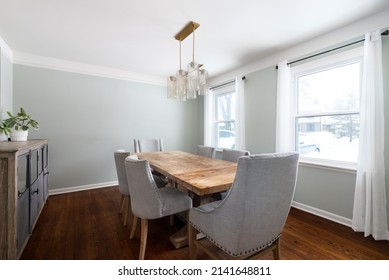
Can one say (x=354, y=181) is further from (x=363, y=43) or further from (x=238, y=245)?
(x=238, y=245)

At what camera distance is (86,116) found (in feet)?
11.1

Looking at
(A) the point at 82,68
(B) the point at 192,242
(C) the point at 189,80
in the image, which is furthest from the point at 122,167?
(A) the point at 82,68

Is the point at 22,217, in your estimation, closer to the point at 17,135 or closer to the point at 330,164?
the point at 17,135

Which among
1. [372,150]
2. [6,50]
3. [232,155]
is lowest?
[232,155]

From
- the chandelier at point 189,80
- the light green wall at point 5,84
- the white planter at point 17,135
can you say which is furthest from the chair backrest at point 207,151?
the light green wall at point 5,84

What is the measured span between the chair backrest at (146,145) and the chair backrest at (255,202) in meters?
2.57

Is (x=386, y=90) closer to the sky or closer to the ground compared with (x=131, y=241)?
closer to the sky

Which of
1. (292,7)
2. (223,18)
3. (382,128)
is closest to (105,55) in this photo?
(223,18)

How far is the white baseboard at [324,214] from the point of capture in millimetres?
2148

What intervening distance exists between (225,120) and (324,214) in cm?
245

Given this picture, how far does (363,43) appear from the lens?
6.53 feet

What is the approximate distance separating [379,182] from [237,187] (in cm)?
182

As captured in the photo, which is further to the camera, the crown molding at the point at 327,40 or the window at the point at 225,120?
the window at the point at 225,120

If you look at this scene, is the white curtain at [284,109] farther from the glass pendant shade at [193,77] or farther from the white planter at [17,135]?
the white planter at [17,135]
